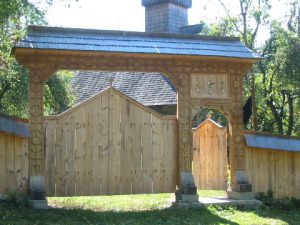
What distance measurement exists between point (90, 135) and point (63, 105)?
8.93 metres

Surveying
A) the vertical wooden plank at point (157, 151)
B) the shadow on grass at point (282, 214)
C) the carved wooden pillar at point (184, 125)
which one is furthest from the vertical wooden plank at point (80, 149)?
the shadow on grass at point (282, 214)

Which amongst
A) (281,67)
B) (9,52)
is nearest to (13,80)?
(9,52)

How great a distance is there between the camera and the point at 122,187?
1143 centimetres

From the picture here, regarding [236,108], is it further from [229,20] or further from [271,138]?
[229,20]

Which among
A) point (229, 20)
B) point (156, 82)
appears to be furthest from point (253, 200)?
point (156, 82)

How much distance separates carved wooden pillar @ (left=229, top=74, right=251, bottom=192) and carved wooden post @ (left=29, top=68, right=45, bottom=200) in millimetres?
4814

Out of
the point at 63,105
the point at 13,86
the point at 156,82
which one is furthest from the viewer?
the point at 156,82

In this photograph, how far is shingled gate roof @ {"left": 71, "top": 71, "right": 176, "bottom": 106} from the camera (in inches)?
1011

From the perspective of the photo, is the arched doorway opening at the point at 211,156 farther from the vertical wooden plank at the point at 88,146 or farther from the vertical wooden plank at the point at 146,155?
the vertical wooden plank at the point at 88,146

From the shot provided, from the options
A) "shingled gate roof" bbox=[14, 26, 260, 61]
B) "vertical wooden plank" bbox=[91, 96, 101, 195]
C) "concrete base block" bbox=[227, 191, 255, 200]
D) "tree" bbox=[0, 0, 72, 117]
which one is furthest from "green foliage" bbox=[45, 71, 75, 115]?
"concrete base block" bbox=[227, 191, 255, 200]

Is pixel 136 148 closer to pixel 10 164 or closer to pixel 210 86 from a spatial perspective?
pixel 210 86

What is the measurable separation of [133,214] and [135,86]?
17.5m

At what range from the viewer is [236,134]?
40.0 feet

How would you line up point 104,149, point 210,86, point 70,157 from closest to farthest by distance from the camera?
point 70,157 → point 104,149 → point 210,86
